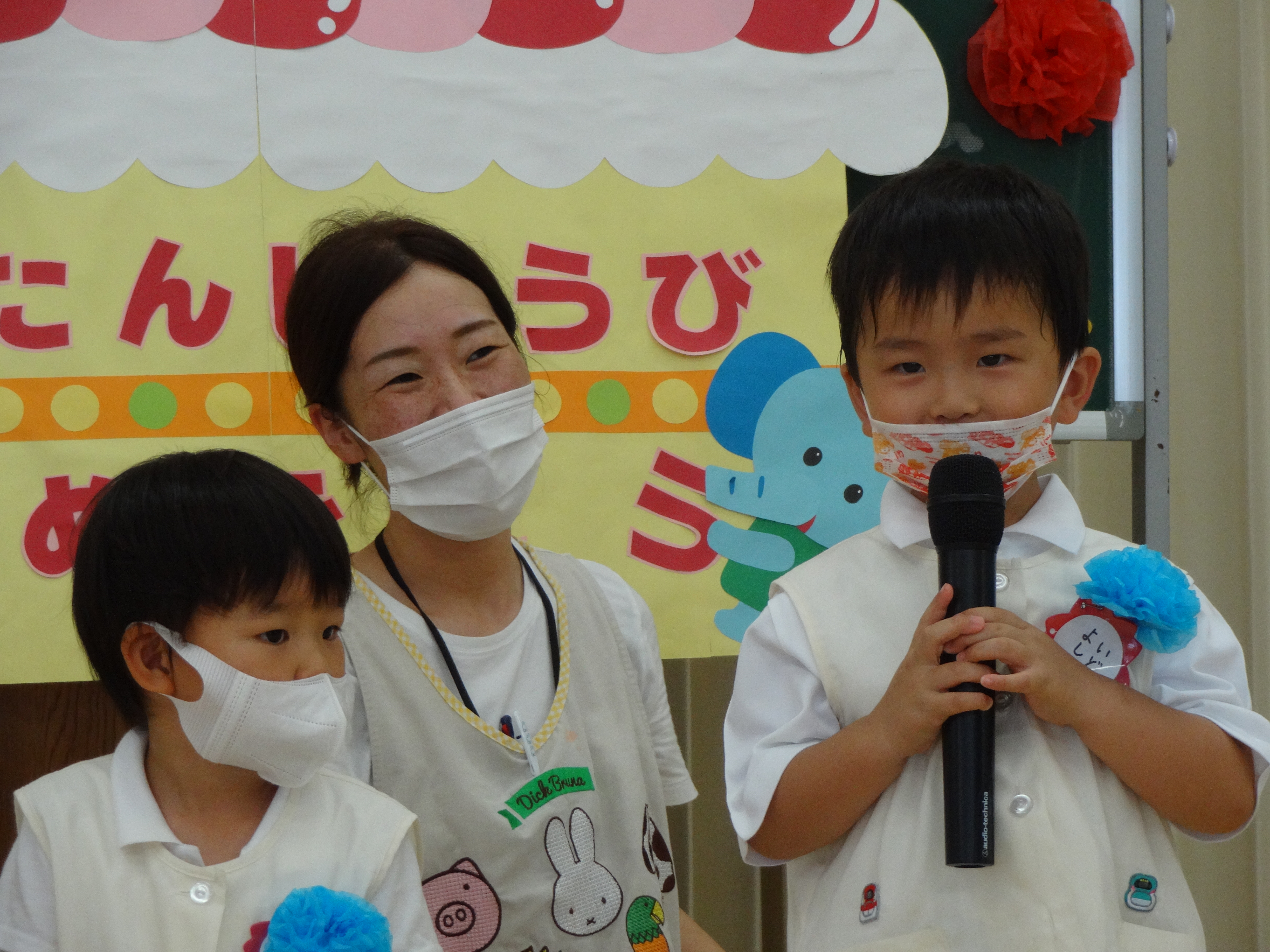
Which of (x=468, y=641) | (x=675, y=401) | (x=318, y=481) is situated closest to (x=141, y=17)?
(x=318, y=481)

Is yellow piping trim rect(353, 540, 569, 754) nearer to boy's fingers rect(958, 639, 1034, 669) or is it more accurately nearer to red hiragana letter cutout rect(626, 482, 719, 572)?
red hiragana letter cutout rect(626, 482, 719, 572)

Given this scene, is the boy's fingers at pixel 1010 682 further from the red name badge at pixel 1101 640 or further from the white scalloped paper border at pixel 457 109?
the white scalloped paper border at pixel 457 109

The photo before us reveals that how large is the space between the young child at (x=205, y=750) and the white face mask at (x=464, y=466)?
0.80 ft

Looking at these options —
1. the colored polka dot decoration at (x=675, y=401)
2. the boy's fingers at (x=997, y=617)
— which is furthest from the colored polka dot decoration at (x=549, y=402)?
the boy's fingers at (x=997, y=617)

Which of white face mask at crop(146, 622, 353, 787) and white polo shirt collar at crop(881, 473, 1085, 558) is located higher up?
white polo shirt collar at crop(881, 473, 1085, 558)

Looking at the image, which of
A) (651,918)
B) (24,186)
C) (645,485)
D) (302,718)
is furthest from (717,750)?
(24,186)

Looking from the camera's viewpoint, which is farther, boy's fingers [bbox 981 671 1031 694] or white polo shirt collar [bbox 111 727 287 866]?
white polo shirt collar [bbox 111 727 287 866]

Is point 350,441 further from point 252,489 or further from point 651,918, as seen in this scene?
point 651,918

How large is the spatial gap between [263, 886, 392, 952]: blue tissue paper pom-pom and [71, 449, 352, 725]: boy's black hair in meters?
0.30

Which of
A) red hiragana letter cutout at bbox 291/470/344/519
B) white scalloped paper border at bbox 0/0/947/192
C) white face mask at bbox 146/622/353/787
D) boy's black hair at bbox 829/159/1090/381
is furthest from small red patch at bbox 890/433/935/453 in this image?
red hiragana letter cutout at bbox 291/470/344/519

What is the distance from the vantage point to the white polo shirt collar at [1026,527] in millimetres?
1258

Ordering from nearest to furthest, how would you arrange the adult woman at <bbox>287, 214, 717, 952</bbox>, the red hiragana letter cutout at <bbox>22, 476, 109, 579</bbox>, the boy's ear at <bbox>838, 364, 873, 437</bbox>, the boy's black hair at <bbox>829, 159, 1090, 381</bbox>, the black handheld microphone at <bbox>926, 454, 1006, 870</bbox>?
the black handheld microphone at <bbox>926, 454, 1006, 870</bbox>, the boy's black hair at <bbox>829, 159, 1090, 381</bbox>, the boy's ear at <bbox>838, 364, 873, 437</bbox>, the adult woman at <bbox>287, 214, 717, 952</bbox>, the red hiragana letter cutout at <bbox>22, 476, 109, 579</bbox>

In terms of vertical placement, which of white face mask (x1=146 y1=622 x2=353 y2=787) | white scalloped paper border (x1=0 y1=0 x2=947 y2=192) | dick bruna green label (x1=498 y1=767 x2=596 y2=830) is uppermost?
white scalloped paper border (x1=0 y1=0 x2=947 y2=192)

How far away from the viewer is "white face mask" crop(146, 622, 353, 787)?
1182 millimetres
